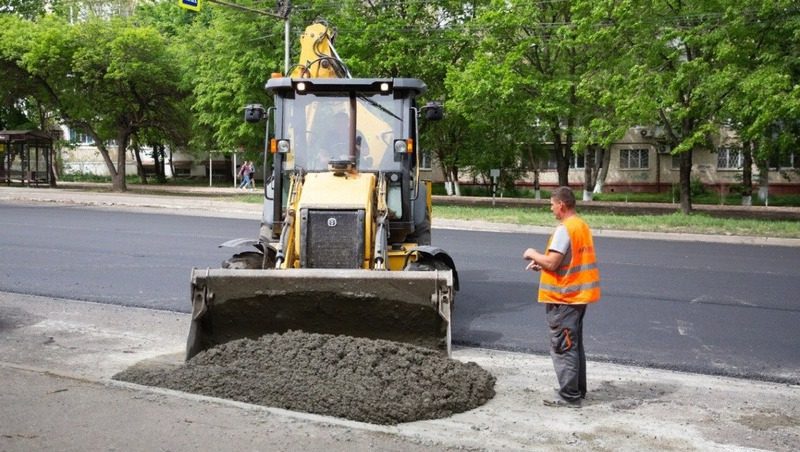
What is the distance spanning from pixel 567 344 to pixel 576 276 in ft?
1.70

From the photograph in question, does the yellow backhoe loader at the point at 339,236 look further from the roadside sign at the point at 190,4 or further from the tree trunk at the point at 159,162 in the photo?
the tree trunk at the point at 159,162

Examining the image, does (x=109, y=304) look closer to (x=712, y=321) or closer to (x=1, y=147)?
(x=712, y=321)

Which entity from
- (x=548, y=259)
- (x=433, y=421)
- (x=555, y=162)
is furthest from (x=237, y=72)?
(x=433, y=421)

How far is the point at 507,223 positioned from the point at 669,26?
7761 millimetres

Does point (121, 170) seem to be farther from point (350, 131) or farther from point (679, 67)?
point (350, 131)

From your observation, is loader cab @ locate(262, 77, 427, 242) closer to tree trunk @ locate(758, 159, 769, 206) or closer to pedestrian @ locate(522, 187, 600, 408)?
pedestrian @ locate(522, 187, 600, 408)

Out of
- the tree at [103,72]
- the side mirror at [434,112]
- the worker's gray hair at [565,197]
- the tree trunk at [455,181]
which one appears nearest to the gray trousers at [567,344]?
the worker's gray hair at [565,197]

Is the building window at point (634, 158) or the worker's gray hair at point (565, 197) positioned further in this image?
the building window at point (634, 158)

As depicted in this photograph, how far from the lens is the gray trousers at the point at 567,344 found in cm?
650

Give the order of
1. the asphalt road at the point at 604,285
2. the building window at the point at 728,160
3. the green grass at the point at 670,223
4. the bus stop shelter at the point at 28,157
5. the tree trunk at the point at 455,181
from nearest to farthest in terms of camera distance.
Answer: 1. the asphalt road at the point at 604,285
2. the green grass at the point at 670,223
3. the bus stop shelter at the point at 28,157
4. the tree trunk at the point at 455,181
5. the building window at the point at 728,160

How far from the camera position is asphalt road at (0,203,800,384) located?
8.73 meters

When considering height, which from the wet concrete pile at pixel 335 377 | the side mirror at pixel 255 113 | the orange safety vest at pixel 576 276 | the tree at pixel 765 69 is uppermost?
the tree at pixel 765 69

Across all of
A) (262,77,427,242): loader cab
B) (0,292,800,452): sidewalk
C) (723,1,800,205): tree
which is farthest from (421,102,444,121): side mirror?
(723,1,800,205): tree

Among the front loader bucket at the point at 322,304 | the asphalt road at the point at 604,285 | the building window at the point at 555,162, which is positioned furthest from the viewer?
the building window at the point at 555,162
